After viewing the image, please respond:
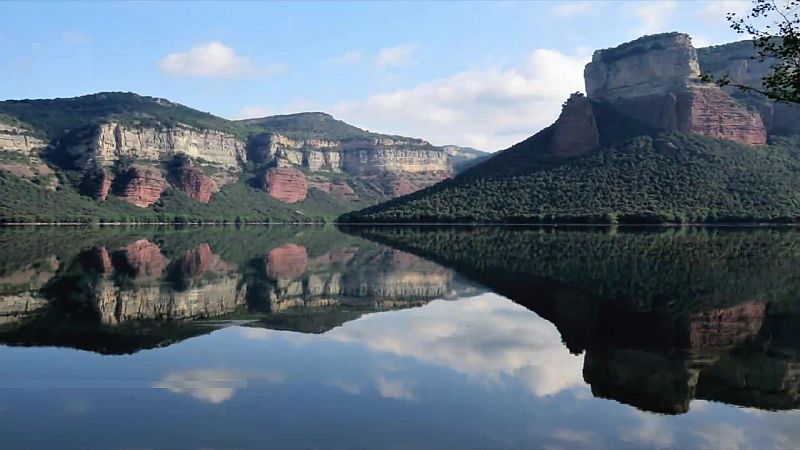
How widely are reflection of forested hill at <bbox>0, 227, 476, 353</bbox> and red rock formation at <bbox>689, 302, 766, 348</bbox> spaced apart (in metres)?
10.6

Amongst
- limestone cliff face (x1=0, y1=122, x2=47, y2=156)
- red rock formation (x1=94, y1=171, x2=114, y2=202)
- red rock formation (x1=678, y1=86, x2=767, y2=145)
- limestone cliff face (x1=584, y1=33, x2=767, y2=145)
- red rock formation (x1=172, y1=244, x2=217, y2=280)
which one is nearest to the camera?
red rock formation (x1=172, y1=244, x2=217, y2=280)

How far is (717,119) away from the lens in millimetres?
135500

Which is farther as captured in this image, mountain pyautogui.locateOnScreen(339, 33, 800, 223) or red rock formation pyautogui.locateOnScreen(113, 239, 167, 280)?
mountain pyautogui.locateOnScreen(339, 33, 800, 223)

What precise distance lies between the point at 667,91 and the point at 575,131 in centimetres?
2457

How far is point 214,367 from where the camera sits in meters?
15.4

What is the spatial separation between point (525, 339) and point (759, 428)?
8029mm

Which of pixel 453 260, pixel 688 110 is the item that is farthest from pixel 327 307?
pixel 688 110

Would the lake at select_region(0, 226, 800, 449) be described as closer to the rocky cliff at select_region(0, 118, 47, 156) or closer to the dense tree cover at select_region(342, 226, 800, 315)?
the dense tree cover at select_region(342, 226, 800, 315)

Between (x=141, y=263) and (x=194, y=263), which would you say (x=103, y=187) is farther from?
(x=194, y=263)

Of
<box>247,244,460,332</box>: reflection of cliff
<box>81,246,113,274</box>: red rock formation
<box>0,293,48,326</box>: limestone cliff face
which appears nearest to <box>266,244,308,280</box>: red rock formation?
<box>247,244,460,332</box>: reflection of cliff

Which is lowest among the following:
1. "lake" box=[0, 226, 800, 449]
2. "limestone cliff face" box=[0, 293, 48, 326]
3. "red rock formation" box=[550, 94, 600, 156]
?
"limestone cliff face" box=[0, 293, 48, 326]

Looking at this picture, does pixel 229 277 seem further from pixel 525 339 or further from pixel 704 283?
pixel 704 283

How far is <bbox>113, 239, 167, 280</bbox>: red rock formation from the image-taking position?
35844 millimetres

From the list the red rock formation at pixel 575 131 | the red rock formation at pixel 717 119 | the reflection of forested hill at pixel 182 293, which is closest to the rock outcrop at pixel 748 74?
the red rock formation at pixel 717 119
